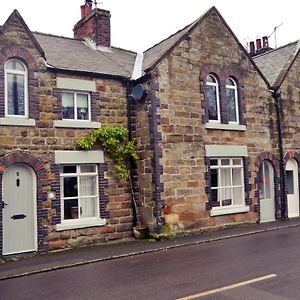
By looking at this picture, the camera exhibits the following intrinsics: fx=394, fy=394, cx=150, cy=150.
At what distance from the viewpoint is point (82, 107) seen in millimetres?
13109

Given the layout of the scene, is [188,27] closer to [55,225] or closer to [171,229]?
[171,229]

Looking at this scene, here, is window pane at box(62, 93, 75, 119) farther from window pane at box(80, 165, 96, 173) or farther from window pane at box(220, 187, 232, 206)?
window pane at box(220, 187, 232, 206)

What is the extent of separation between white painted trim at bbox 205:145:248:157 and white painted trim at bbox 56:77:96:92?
4660 millimetres

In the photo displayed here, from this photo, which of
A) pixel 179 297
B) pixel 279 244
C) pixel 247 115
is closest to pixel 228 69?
pixel 247 115

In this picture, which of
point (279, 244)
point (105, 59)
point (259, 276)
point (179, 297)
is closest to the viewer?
point (179, 297)

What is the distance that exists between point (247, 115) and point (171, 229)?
5.82m

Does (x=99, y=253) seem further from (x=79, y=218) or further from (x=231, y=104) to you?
(x=231, y=104)

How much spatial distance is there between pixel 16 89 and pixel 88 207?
4367mm

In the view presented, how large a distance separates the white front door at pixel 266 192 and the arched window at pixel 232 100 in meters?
2.49

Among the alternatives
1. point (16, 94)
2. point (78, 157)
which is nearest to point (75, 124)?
point (78, 157)

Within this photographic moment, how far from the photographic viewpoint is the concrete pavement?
9773mm

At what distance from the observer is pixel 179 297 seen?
6867 millimetres

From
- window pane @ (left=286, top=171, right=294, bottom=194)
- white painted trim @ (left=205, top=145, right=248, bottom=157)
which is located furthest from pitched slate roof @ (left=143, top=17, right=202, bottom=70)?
window pane @ (left=286, top=171, right=294, bottom=194)

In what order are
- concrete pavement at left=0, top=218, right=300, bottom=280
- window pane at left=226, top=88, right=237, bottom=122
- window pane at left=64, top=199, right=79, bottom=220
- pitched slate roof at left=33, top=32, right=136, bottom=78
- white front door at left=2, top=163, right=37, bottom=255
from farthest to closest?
window pane at left=226, top=88, right=237, bottom=122
pitched slate roof at left=33, top=32, right=136, bottom=78
window pane at left=64, top=199, right=79, bottom=220
white front door at left=2, top=163, right=37, bottom=255
concrete pavement at left=0, top=218, right=300, bottom=280
